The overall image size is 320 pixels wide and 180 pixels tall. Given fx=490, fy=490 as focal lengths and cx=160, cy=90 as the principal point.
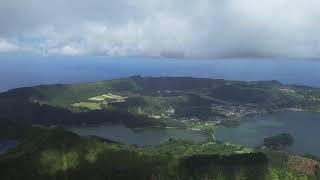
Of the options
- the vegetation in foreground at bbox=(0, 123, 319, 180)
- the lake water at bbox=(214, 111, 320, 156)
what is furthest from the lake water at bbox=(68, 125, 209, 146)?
the vegetation in foreground at bbox=(0, 123, 319, 180)

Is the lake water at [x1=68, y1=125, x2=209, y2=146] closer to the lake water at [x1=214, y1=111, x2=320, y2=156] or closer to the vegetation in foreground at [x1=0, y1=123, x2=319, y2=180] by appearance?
the lake water at [x1=214, y1=111, x2=320, y2=156]

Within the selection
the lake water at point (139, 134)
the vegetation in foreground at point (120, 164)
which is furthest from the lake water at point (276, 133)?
the vegetation in foreground at point (120, 164)

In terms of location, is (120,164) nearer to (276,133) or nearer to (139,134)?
(139,134)

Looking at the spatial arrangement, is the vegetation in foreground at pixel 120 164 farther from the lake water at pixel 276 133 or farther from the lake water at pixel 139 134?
the lake water at pixel 139 134

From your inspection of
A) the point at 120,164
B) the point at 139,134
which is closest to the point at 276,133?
the point at 139,134

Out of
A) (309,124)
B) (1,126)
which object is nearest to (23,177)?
(1,126)

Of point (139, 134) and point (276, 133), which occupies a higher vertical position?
point (276, 133)
